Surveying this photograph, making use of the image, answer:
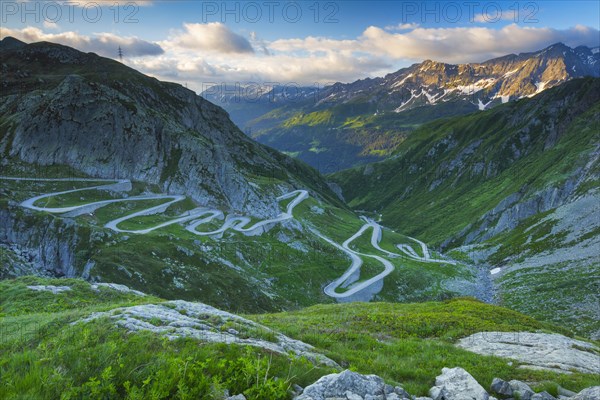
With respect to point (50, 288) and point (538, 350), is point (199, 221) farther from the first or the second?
point (538, 350)

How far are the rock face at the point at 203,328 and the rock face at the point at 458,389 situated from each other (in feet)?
13.9

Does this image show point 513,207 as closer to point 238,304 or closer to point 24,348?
point 238,304

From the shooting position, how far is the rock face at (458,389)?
11.6 meters

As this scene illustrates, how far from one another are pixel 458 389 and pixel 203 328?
34.9 ft

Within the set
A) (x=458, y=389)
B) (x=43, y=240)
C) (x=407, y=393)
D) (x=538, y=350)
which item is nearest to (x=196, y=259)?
(x=43, y=240)

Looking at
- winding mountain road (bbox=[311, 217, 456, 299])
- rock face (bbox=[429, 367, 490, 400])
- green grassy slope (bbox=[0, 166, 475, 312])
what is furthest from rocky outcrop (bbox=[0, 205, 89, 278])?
rock face (bbox=[429, 367, 490, 400])

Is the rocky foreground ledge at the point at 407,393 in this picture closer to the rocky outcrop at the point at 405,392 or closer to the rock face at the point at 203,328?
the rocky outcrop at the point at 405,392

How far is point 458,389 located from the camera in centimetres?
1220

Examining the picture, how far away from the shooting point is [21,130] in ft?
343

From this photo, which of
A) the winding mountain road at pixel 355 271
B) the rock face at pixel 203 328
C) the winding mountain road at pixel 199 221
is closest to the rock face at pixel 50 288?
the rock face at pixel 203 328

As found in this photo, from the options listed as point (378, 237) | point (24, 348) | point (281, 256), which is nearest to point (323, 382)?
point (24, 348)

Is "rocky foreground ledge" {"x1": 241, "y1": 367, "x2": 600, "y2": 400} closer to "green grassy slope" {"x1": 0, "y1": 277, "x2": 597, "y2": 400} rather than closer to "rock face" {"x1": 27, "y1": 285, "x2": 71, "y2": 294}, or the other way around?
"green grassy slope" {"x1": 0, "y1": 277, "x2": 597, "y2": 400}

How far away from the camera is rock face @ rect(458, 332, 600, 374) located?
2070 cm

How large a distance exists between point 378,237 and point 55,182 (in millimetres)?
117796
